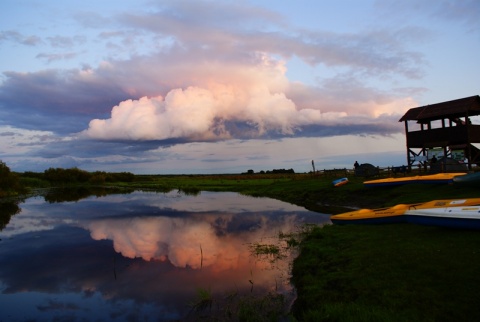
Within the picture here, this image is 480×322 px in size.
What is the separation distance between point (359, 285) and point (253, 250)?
8.38 m

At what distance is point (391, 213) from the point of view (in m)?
17.0

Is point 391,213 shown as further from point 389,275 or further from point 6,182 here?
point 6,182

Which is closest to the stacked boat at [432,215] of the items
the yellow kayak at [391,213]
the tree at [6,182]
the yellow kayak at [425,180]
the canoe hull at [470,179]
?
the yellow kayak at [391,213]

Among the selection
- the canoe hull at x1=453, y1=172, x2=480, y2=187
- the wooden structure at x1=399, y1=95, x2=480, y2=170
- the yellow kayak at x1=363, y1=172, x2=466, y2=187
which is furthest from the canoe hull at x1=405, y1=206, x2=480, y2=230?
the wooden structure at x1=399, y1=95, x2=480, y2=170

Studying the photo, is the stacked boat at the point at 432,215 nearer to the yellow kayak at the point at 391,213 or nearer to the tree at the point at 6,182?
the yellow kayak at the point at 391,213

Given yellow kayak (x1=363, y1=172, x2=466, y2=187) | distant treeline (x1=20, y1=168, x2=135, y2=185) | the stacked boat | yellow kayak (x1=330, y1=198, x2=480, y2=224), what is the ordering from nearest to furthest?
1. the stacked boat
2. yellow kayak (x1=330, y1=198, x2=480, y2=224)
3. yellow kayak (x1=363, y1=172, x2=466, y2=187)
4. distant treeline (x1=20, y1=168, x2=135, y2=185)

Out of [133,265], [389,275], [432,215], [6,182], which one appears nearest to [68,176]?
[6,182]

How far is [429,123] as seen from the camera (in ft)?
134

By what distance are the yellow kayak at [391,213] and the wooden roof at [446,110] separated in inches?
997

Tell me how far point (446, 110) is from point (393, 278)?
35876 millimetres

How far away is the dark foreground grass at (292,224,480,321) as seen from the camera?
7.53 m

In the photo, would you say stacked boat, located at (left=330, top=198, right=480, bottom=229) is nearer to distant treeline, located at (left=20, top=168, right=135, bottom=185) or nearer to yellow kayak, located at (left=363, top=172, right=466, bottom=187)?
yellow kayak, located at (left=363, top=172, right=466, bottom=187)

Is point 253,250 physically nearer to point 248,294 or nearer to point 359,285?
point 248,294

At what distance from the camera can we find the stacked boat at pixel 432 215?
1272 cm
